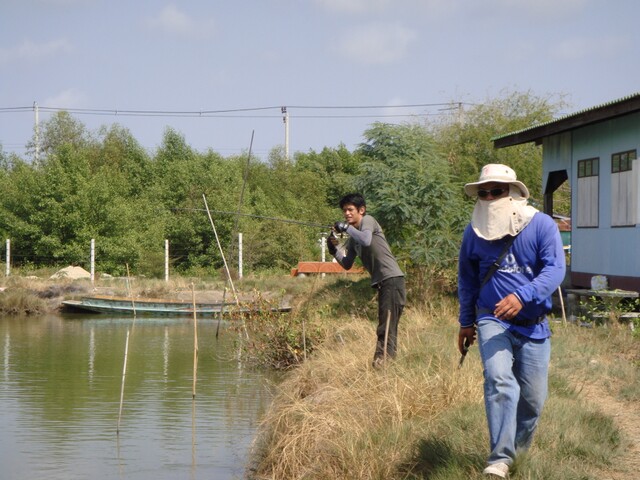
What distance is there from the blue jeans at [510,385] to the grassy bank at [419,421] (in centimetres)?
20

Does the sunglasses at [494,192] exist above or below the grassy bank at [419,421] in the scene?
above

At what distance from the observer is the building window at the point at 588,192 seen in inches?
753

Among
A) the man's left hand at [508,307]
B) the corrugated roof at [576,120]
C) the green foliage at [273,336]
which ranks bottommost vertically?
the green foliage at [273,336]

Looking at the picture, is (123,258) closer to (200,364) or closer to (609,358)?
(200,364)

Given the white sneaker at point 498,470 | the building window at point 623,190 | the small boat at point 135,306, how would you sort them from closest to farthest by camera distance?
the white sneaker at point 498,470, the building window at point 623,190, the small boat at point 135,306

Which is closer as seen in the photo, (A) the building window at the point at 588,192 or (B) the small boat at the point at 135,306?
(A) the building window at the point at 588,192

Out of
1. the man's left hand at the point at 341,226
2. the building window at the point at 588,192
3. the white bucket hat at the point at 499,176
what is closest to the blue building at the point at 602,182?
the building window at the point at 588,192

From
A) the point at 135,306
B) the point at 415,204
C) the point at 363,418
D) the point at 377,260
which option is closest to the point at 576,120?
the point at 415,204

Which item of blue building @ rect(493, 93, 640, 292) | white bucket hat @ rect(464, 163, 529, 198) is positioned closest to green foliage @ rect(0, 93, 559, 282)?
blue building @ rect(493, 93, 640, 292)

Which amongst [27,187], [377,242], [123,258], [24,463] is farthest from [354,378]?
[27,187]

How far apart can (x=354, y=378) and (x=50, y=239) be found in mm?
34966

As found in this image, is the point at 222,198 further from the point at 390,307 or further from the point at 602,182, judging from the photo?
the point at 390,307

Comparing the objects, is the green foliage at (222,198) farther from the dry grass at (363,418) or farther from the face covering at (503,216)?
the face covering at (503,216)

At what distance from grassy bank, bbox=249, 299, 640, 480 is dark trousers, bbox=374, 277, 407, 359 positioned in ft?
0.81
